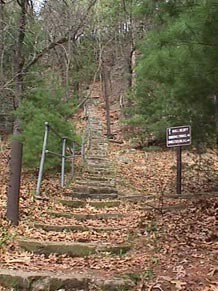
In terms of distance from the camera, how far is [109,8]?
1897cm

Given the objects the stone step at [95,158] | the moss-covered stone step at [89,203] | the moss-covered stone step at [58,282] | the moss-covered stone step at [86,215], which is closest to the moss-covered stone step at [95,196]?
the moss-covered stone step at [89,203]

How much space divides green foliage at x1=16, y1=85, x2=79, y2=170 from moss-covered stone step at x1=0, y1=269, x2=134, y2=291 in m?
5.21

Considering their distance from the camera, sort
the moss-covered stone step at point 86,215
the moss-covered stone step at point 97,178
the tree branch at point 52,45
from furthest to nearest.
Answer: the moss-covered stone step at point 97,178
the tree branch at point 52,45
the moss-covered stone step at point 86,215

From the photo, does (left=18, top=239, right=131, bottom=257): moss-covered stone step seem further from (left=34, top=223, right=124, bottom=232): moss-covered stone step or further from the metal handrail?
the metal handrail

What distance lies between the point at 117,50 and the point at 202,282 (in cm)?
2547

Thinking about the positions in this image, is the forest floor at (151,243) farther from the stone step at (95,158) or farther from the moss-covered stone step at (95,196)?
the stone step at (95,158)

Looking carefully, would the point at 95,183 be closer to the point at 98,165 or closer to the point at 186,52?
the point at 98,165

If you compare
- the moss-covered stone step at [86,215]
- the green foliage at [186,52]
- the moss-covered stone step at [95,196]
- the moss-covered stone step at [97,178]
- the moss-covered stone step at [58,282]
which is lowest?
the moss-covered stone step at [58,282]

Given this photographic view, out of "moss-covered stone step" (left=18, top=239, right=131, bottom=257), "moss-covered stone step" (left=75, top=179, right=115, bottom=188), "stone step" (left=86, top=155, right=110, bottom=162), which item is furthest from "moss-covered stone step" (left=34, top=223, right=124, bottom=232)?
"stone step" (left=86, top=155, right=110, bottom=162)

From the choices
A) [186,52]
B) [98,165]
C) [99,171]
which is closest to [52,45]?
[99,171]

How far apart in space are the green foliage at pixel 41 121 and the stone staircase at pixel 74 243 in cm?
104

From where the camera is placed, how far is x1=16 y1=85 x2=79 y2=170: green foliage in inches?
361

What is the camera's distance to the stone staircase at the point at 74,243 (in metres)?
3.74

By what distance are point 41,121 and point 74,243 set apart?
4.96m
